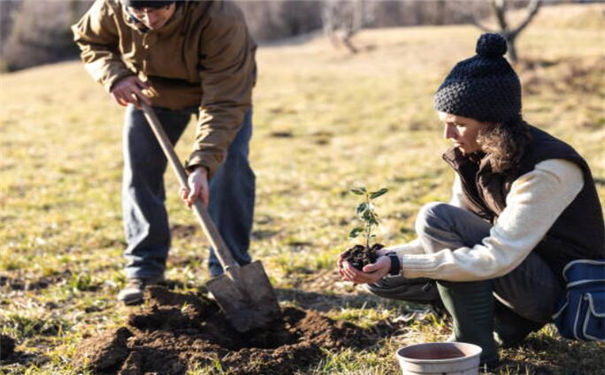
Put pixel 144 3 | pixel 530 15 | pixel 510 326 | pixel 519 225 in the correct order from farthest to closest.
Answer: pixel 530 15, pixel 144 3, pixel 510 326, pixel 519 225

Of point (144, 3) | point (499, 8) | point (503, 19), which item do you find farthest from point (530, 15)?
point (144, 3)

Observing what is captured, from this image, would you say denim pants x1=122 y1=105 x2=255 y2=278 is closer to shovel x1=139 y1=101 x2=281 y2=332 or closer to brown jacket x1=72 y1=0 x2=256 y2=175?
brown jacket x1=72 y1=0 x2=256 y2=175

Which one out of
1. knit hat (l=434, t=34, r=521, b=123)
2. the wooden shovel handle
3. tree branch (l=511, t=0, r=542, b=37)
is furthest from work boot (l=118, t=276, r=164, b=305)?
tree branch (l=511, t=0, r=542, b=37)

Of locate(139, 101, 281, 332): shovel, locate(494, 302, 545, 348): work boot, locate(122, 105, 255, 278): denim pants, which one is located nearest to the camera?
locate(494, 302, 545, 348): work boot

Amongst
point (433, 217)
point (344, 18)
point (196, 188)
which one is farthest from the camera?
point (344, 18)

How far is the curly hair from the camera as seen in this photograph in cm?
315

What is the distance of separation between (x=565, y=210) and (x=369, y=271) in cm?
85

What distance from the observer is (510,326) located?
366cm

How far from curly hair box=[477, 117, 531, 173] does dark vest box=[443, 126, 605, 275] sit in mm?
48

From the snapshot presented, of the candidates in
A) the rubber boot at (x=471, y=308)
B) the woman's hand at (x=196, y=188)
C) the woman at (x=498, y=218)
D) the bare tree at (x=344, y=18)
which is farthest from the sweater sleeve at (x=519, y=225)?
A: the bare tree at (x=344, y=18)

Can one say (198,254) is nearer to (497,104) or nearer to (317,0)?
(497,104)

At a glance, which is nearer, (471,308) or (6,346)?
(471,308)

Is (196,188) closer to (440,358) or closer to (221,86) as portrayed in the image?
(221,86)

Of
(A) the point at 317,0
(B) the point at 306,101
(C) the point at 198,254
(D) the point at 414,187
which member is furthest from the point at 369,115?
(A) the point at 317,0
